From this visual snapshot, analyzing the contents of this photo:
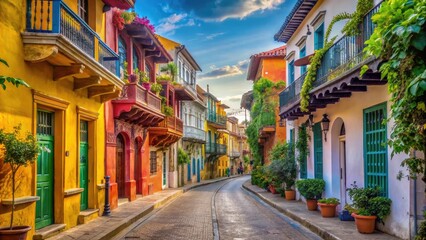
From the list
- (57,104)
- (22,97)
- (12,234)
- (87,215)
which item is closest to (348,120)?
(87,215)

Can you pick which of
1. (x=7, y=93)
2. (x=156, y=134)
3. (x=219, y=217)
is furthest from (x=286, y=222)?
(x=156, y=134)

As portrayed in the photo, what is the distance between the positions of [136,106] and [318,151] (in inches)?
283

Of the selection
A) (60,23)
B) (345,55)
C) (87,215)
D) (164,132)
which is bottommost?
(87,215)

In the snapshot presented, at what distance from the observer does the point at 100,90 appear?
13.6 metres

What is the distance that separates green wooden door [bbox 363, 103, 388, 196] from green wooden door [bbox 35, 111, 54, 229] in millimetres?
7774

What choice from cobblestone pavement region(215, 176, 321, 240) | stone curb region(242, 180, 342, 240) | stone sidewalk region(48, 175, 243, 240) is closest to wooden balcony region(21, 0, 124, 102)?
stone sidewalk region(48, 175, 243, 240)

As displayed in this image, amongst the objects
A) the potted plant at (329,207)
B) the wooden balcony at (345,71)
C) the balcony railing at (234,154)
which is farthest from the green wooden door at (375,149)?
the balcony railing at (234,154)

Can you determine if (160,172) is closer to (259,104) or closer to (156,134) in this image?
(156,134)

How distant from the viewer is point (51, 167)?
11.2 m

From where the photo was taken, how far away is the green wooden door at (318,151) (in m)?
17.0

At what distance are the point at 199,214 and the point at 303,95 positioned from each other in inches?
219

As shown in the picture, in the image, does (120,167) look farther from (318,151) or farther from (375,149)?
(375,149)

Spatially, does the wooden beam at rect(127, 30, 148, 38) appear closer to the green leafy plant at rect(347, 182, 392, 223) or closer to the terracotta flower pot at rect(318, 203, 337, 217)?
the terracotta flower pot at rect(318, 203, 337, 217)

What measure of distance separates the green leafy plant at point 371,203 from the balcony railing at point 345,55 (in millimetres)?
2842
